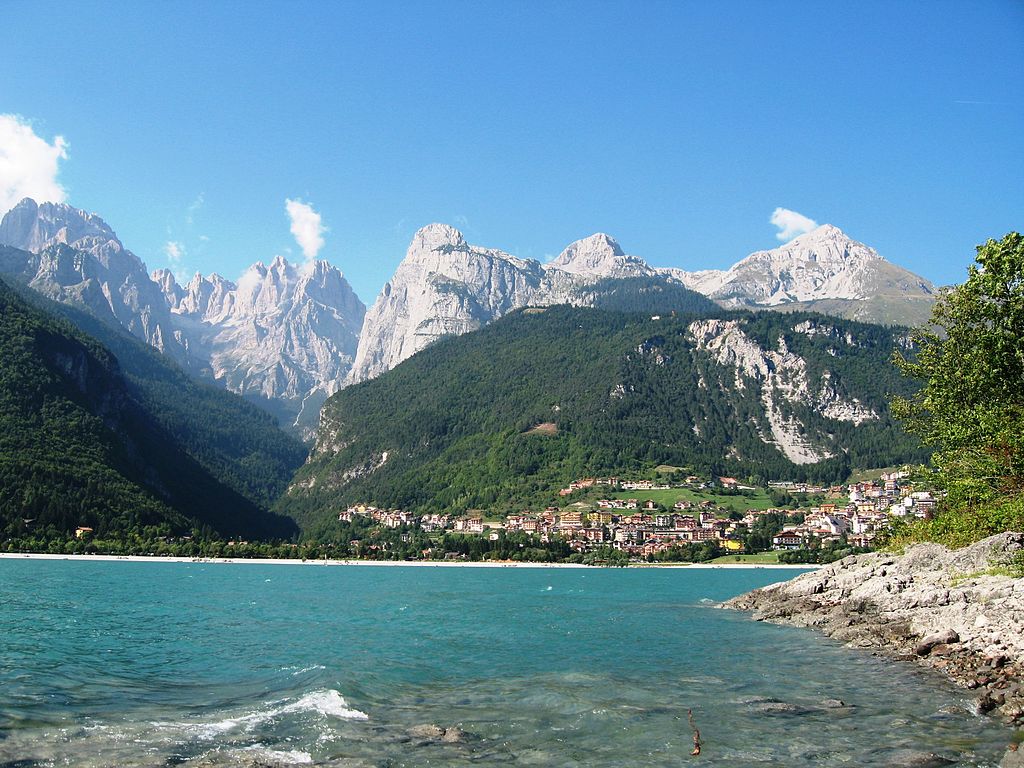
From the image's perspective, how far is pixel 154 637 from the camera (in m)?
44.2

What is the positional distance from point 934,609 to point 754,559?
427 feet

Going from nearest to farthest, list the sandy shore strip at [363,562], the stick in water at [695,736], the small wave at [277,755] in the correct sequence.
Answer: the small wave at [277,755] < the stick in water at [695,736] < the sandy shore strip at [363,562]

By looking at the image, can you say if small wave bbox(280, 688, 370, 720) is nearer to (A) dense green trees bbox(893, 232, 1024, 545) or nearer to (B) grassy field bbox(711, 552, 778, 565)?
(A) dense green trees bbox(893, 232, 1024, 545)

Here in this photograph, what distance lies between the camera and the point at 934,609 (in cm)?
4050

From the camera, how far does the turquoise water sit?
20.5m

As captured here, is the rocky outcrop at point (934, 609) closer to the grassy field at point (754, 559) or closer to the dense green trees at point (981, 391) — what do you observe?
the dense green trees at point (981, 391)

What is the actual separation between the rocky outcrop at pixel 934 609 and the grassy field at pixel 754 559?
102 metres

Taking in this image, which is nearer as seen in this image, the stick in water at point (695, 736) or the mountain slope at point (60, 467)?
the stick in water at point (695, 736)

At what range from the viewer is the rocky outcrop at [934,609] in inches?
1133

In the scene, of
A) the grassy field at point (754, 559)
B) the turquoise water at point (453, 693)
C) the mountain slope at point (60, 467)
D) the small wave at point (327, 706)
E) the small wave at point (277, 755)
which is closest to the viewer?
the small wave at point (277, 755)

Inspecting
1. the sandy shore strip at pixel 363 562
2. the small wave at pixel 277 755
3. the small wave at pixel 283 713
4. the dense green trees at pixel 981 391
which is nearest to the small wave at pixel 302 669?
the small wave at pixel 283 713

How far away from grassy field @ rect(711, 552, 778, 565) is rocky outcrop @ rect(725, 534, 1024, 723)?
102 meters

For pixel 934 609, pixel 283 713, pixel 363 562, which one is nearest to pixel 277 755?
pixel 283 713

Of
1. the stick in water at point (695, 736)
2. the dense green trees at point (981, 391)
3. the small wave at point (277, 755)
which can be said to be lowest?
the stick in water at point (695, 736)
